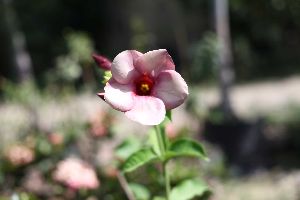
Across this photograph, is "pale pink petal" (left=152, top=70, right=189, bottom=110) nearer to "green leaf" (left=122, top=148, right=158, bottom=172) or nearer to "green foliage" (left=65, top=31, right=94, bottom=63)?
"green leaf" (left=122, top=148, right=158, bottom=172)

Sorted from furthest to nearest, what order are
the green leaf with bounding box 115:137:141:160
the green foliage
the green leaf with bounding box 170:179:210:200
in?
the green foliage → the green leaf with bounding box 115:137:141:160 → the green leaf with bounding box 170:179:210:200

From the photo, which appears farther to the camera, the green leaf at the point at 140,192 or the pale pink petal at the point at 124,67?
the green leaf at the point at 140,192

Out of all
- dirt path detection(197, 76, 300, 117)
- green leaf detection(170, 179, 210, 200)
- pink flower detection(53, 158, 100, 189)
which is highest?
dirt path detection(197, 76, 300, 117)

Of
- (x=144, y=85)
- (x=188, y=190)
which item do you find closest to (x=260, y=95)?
(x=188, y=190)

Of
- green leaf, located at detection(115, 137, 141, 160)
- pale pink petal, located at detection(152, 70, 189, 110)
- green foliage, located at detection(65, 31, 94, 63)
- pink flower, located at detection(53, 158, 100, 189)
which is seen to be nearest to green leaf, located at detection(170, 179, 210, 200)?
green leaf, located at detection(115, 137, 141, 160)

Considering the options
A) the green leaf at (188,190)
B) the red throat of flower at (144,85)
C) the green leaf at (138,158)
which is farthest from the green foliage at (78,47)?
the red throat of flower at (144,85)

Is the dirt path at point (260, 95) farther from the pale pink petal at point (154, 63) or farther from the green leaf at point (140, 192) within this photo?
the pale pink petal at point (154, 63)

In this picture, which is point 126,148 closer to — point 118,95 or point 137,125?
point 118,95
